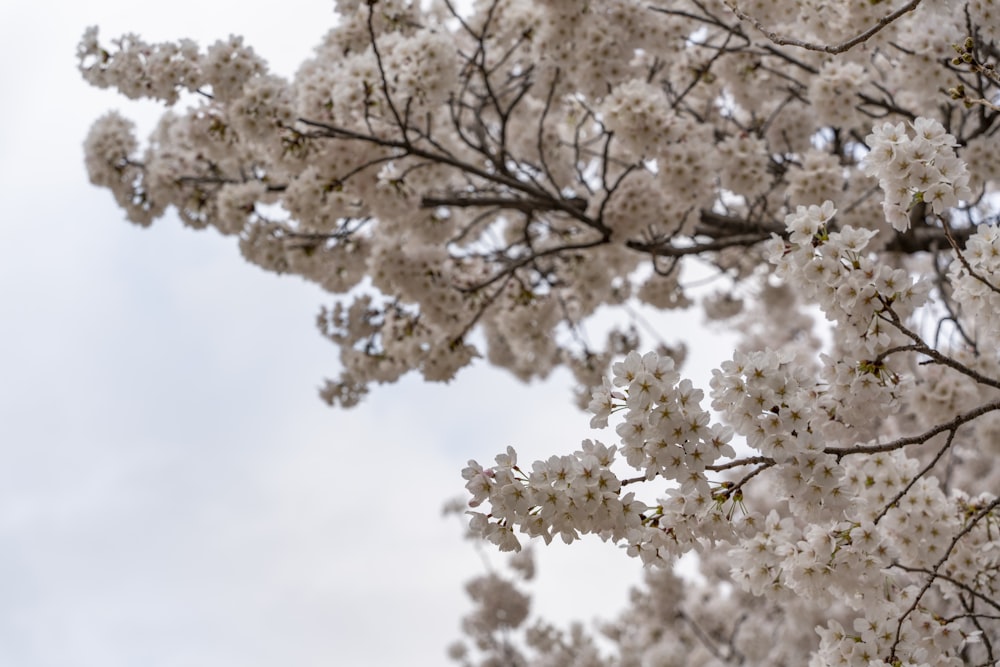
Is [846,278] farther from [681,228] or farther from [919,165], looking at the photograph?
[681,228]

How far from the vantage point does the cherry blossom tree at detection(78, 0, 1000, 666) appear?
2.65 metres

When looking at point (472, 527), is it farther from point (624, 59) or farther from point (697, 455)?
point (624, 59)

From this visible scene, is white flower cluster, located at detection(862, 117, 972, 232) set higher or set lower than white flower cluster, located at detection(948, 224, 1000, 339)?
higher

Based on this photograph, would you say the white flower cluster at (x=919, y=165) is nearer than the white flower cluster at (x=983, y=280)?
Yes

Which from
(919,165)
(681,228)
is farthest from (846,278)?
(681,228)

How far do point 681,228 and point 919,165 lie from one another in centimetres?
295

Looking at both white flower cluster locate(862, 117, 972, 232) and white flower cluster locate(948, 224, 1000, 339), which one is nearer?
white flower cluster locate(862, 117, 972, 232)

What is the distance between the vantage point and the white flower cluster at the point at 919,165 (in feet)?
8.91

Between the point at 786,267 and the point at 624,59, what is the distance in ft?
10.1

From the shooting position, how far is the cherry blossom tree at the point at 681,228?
2654 mm

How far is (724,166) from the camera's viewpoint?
545 cm

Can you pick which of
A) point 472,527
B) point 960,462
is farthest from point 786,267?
Answer: point 960,462

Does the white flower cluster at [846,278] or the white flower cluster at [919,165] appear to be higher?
the white flower cluster at [919,165]

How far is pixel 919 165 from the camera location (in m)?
2.72
